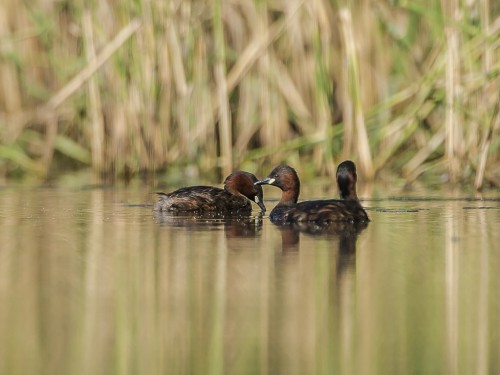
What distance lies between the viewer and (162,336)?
16.2 ft

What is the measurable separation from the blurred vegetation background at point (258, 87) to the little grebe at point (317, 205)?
8.31 feet

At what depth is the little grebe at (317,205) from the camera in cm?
893

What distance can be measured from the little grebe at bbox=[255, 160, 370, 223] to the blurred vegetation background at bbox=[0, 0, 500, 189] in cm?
253

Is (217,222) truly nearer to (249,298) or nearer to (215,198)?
(215,198)

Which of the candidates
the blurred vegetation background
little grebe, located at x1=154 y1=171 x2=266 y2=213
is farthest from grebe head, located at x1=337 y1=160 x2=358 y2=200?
the blurred vegetation background

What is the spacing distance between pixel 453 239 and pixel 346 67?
18.8 ft

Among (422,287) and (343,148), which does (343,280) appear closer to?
(422,287)

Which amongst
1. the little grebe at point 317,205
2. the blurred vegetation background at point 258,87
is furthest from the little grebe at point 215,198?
the blurred vegetation background at point 258,87

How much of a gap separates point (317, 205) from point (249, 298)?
10.9 feet

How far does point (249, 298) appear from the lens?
18.9ft

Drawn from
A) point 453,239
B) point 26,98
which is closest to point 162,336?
point 453,239

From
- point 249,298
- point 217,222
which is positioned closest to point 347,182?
point 217,222

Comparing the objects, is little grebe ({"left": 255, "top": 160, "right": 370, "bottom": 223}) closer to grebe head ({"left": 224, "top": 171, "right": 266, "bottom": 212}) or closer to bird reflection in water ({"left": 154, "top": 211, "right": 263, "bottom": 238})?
bird reflection in water ({"left": 154, "top": 211, "right": 263, "bottom": 238})

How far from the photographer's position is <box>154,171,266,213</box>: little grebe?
10.3 meters
